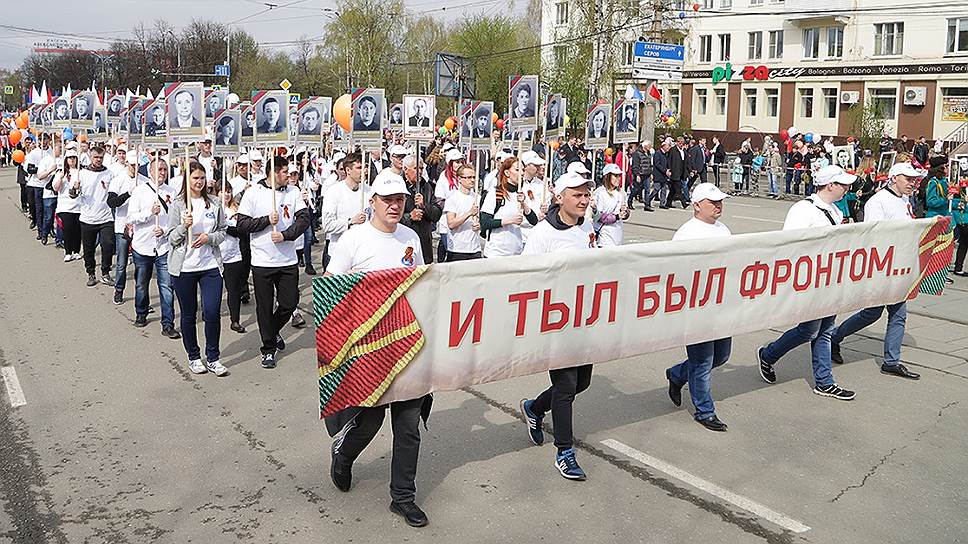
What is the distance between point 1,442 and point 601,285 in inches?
170

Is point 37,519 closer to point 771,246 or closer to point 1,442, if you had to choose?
point 1,442

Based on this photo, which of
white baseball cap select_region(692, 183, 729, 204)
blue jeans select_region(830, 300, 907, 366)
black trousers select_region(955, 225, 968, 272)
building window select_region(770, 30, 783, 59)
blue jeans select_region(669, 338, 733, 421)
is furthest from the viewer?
building window select_region(770, 30, 783, 59)

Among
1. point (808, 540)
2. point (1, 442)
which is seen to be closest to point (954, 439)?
point (808, 540)

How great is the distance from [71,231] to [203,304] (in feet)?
24.2

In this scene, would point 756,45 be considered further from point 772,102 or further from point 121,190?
point 121,190

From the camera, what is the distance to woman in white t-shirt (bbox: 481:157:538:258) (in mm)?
9414

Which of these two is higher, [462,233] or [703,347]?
[462,233]

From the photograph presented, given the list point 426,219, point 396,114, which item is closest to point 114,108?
point 426,219

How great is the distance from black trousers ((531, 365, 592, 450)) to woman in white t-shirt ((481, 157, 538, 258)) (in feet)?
9.94

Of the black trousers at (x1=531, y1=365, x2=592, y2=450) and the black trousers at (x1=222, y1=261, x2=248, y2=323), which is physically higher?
the black trousers at (x1=222, y1=261, x2=248, y2=323)

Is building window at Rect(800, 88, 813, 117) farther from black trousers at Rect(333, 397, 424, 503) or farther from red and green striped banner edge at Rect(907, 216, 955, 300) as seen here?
black trousers at Rect(333, 397, 424, 503)

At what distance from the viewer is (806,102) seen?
173ft

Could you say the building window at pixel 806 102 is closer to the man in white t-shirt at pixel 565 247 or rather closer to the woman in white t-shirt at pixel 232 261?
the woman in white t-shirt at pixel 232 261

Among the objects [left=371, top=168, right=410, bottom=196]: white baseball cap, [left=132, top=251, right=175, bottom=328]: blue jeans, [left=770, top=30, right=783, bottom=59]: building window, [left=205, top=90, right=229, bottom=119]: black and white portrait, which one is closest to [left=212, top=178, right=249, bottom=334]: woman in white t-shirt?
[left=132, top=251, right=175, bottom=328]: blue jeans
